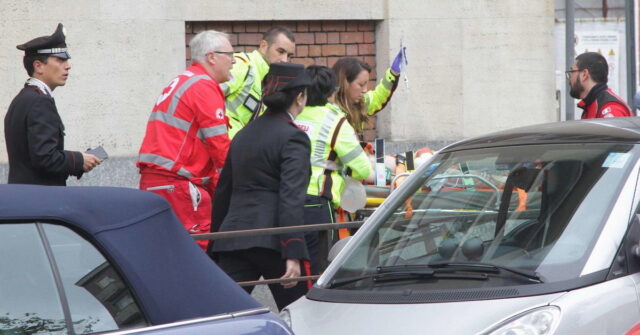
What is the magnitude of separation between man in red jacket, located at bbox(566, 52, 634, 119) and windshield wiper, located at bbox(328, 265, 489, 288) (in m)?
4.28

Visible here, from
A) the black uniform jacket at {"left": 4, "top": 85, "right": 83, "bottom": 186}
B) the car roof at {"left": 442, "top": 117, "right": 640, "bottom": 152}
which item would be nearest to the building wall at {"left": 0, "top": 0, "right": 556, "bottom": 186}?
the black uniform jacket at {"left": 4, "top": 85, "right": 83, "bottom": 186}

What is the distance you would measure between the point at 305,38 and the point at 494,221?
693 cm

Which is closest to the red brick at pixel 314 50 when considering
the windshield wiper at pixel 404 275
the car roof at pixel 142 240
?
the windshield wiper at pixel 404 275

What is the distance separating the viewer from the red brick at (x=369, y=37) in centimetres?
1207

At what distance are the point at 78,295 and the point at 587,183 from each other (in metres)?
2.53

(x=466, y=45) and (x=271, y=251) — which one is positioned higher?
(x=466, y=45)

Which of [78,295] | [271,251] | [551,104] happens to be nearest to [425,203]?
[271,251]

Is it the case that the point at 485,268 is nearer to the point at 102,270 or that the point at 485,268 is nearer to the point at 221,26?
the point at 102,270

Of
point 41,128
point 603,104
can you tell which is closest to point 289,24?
point 603,104

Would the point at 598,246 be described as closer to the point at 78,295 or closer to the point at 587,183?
the point at 587,183

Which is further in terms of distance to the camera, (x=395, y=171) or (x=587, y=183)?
(x=395, y=171)

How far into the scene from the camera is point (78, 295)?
10.2 feet

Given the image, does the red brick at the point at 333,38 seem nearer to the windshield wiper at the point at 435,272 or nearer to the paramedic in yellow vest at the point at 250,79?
the paramedic in yellow vest at the point at 250,79

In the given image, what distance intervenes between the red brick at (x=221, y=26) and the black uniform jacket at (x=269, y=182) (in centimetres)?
515
